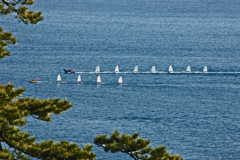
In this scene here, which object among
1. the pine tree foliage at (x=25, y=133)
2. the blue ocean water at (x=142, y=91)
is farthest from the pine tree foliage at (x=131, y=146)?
the blue ocean water at (x=142, y=91)

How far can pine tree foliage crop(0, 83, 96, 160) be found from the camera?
21859 millimetres

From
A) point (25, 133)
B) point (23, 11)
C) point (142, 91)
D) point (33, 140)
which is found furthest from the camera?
point (142, 91)

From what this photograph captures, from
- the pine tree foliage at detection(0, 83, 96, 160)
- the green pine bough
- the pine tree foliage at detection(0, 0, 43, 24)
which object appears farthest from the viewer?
the pine tree foliage at detection(0, 0, 43, 24)

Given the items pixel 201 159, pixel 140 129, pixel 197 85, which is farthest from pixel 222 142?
pixel 197 85

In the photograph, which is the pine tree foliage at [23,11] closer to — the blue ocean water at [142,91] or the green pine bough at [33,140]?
the green pine bough at [33,140]

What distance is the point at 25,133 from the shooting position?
76.6 ft

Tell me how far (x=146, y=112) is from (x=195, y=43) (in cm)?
10373

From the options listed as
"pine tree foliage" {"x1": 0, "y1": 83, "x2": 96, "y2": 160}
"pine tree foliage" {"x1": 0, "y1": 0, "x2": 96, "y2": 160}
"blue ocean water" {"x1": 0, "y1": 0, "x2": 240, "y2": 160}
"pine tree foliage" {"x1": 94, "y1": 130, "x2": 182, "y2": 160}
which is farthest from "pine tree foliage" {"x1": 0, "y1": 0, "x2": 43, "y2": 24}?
"blue ocean water" {"x1": 0, "y1": 0, "x2": 240, "y2": 160}

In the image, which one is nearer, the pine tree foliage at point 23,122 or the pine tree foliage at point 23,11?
the pine tree foliage at point 23,122

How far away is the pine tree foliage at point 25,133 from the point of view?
2186 centimetres

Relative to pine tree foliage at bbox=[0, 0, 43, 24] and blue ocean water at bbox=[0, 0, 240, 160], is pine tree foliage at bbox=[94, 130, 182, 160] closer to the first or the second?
pine tree foliage at bbox=[0, 0, 43, 24]

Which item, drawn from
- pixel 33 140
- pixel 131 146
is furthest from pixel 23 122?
pixel 131 146

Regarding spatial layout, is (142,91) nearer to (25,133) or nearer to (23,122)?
(25,133)

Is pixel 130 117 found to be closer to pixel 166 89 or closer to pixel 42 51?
pixel 166 89
